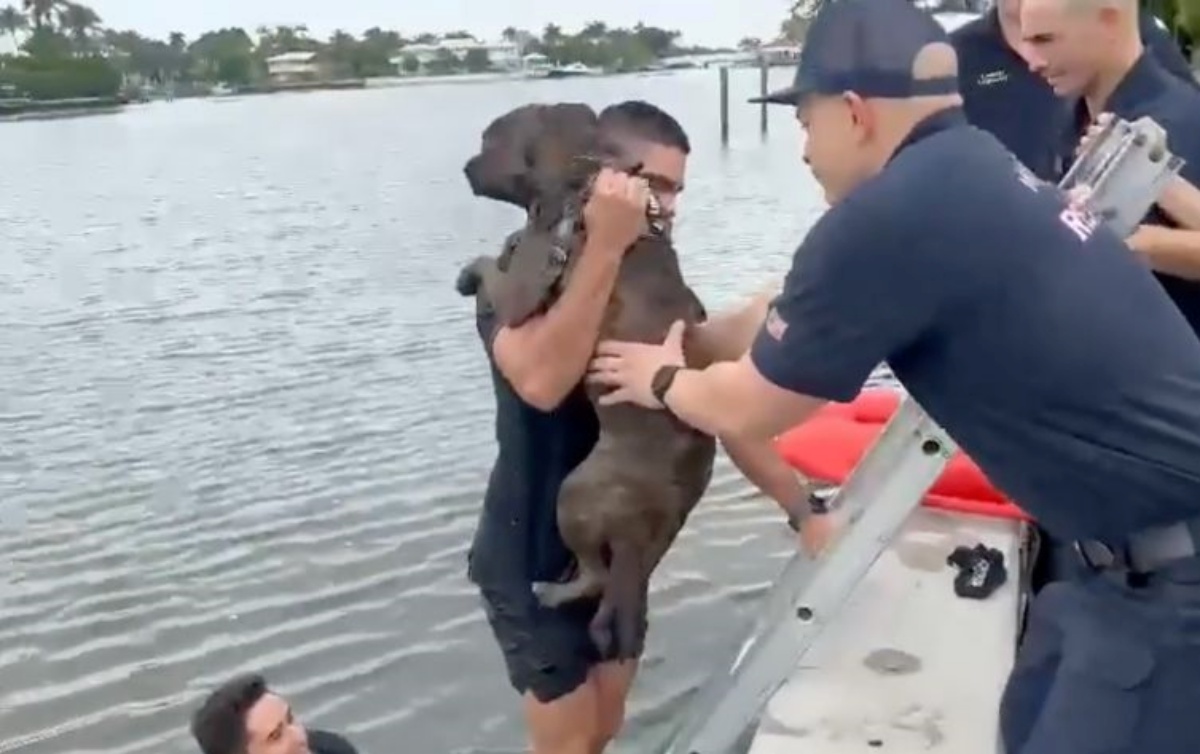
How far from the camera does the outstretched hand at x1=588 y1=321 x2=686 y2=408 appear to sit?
3.37 meters

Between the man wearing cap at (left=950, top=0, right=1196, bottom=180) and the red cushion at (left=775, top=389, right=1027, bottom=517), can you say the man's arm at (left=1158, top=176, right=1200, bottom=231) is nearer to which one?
the man wearing cap at (left=950, top=0, right=1196, bottom=180)

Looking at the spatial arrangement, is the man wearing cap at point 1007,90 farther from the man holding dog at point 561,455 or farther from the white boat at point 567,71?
the white boat at point 567,71

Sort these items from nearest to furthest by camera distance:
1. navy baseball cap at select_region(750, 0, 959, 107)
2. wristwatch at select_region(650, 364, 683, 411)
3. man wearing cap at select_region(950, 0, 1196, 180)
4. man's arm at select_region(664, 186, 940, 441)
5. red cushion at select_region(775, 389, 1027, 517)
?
1. man's arm at select_region(664, 186, 940, 441)
2. navy baseball cap at select_region(750, 0, 959, 107)
3. wristwatch at select_region(650, 364, 683, 411)
4. man wearing cap at select_region(950, 0, 1196, 180)
5. red cushion at select_region(775, 389, 1027, 517)

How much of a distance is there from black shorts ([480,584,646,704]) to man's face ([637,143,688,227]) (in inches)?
36.1

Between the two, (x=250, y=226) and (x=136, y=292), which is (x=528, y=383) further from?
(x=250, y=226)

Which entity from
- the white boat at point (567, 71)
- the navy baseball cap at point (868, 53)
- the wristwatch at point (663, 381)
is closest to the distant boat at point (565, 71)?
the white boat at point (567, 71)

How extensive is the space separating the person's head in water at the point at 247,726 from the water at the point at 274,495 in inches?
105

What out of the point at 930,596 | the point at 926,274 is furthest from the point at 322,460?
the point at 926,274

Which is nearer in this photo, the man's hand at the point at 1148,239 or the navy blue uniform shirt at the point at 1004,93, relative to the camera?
Answer: the man's hand at the point at 1148,239

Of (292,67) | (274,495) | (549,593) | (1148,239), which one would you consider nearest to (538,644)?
(549,593)

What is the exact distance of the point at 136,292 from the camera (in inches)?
910

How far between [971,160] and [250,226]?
3052 centimetres

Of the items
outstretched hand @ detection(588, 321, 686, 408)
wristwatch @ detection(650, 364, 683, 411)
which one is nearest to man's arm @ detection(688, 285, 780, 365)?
outstretched hand @ detection(588, 321, 686, 408)

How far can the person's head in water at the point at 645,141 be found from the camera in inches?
142
